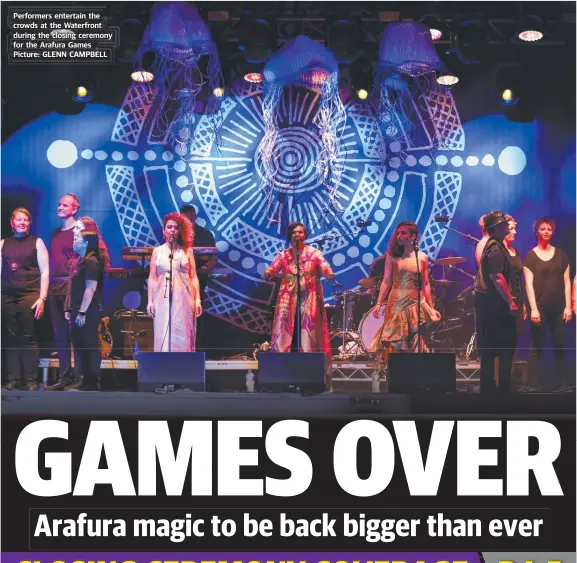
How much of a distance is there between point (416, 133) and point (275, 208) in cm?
121

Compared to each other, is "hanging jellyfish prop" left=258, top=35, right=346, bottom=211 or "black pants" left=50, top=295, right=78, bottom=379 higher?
"hanging jellyfish prop" left=258, top=35, right=346, bottom=211

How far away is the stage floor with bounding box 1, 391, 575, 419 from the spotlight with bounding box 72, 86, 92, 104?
2.28 metres

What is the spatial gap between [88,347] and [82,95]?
1.87 m

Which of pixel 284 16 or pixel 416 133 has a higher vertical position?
pixel 284 16

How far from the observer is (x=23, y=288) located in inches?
233

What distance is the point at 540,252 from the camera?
6.05 meters

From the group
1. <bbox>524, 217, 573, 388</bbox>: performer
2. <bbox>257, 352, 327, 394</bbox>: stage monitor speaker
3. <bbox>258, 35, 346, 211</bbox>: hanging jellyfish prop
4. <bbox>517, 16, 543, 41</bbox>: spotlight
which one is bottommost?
<bbox>257, 352, 327, 394</bbox>: stage monitor speaker

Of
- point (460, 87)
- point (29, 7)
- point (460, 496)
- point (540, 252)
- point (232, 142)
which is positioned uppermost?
point (29, 7)

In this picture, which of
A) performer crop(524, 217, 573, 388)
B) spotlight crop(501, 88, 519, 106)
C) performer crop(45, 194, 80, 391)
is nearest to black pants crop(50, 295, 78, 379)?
performer crop(45, 194, 80, 391)

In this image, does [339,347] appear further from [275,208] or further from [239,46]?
[239,46]

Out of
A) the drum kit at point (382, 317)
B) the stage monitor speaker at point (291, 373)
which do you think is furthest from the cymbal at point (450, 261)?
the stage monitor speaker at point (291, 373)

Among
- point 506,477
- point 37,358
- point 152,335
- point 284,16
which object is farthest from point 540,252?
point 37,358

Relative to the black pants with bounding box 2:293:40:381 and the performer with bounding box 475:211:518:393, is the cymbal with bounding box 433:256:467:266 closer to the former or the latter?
the performer with bounding box 475:211:518:393

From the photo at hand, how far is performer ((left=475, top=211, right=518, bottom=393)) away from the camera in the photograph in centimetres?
593
